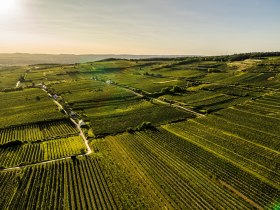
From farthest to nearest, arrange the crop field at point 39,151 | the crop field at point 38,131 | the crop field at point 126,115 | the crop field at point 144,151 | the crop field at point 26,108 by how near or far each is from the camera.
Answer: the crop field at point 26,108 < the crop field at point 126,115 < the crop field at point 38,131 < the crop field at point 39,151 < the crop field at point 144,151

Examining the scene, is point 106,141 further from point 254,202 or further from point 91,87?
point 91,87

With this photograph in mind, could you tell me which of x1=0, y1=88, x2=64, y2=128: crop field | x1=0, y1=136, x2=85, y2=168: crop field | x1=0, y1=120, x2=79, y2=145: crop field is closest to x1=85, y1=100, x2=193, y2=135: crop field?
x1=0, y1=120, x2=79, y2=145: crop field

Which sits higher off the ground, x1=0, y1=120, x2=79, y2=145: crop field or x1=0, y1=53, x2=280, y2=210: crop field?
x1=0, y1=53, x2=280, y2=210: crop field

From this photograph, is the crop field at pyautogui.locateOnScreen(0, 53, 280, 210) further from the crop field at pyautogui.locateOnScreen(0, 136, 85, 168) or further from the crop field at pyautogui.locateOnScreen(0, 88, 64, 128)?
the crop field at pyautogui.locateOnScreen(0, 88, 64, 128)

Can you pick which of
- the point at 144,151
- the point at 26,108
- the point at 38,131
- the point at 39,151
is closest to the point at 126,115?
the point at 38,131

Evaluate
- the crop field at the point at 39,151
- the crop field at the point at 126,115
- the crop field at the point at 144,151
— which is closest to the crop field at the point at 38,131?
the crop field at the point at 144,151

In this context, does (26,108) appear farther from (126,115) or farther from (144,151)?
(144,151)

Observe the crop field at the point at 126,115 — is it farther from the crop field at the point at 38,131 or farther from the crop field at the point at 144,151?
the crop field at the point at 38,131

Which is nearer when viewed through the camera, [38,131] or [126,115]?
[38,131]

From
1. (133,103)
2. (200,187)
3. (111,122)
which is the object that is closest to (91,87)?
(133,103)
